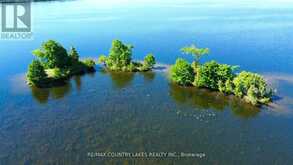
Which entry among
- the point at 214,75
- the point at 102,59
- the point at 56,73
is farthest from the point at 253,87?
the point at 56,73

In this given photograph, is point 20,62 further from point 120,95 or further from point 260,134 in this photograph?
point 260,134

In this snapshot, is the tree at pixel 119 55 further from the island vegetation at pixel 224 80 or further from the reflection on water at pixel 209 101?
the reflection on water at pixel 209 101

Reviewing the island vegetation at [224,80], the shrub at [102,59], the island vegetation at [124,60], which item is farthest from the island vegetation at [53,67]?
the island vegetation at [224,80]

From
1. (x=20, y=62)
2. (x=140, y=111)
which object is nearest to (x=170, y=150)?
(x=140, y=111)

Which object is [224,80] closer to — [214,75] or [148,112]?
[214,75]

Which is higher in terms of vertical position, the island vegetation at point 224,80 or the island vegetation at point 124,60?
the island vegetation at point 124,60
